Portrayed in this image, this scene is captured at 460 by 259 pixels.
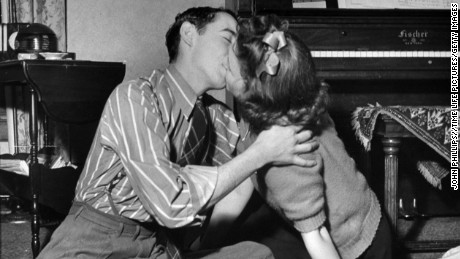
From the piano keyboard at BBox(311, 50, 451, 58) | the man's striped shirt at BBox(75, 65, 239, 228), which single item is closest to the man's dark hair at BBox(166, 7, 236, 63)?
the man's striped shirt at BBox(75, 65, 239, 228)

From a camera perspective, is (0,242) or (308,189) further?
(0,242)

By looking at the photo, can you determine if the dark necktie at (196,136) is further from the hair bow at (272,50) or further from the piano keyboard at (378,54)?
the piano keyboard at (378,54)

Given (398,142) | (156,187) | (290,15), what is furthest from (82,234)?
(290,15)

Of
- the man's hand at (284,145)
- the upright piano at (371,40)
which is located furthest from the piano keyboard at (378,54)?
the man's hand at (284,145)

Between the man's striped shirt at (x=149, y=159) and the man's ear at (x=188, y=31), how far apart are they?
0.13 metres

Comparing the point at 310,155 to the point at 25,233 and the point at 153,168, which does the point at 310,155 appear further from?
the point at 25,233

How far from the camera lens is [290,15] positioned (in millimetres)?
2773

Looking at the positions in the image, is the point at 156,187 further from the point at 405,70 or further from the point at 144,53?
the point at 144,53

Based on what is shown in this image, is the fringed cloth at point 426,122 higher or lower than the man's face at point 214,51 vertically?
lower

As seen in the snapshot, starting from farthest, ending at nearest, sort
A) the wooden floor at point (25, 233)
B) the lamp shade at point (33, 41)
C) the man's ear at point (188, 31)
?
the lamp shade at point (33, 41) → the wooden floor at point (25, 233) → the man's ear at point (188, 31)

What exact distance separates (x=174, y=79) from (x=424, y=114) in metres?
0.99

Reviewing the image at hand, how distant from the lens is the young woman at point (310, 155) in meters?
1.55

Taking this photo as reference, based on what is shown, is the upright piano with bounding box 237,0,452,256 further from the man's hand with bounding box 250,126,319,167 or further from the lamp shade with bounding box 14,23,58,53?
the man's hand with bounding box 250,126,319,167

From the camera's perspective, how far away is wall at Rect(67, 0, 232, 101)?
12.2 feet
